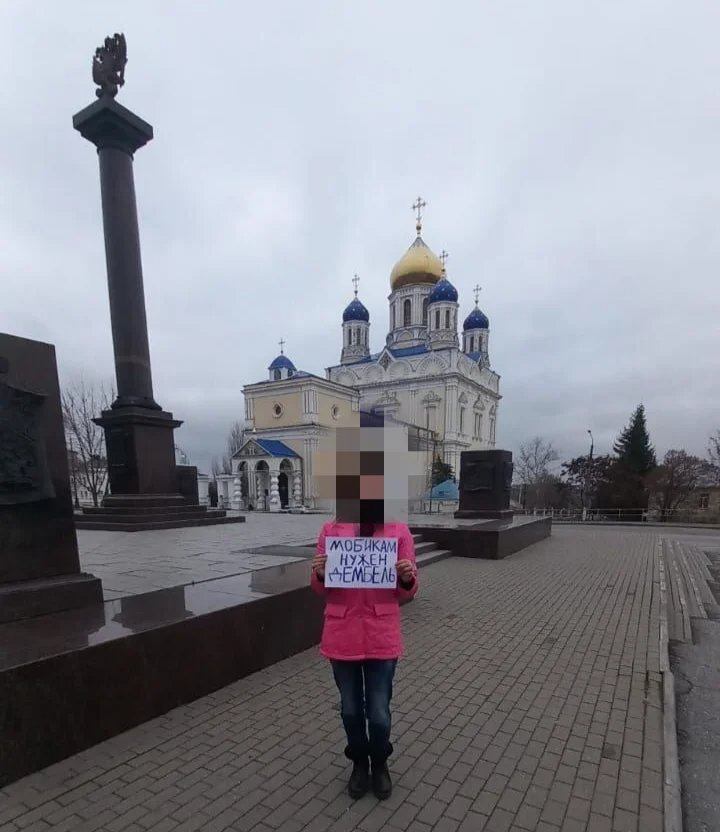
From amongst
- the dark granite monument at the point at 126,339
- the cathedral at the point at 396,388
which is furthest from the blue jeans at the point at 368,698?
the cathedral at the point at 396,388

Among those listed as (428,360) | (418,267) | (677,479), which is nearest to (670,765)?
(677,479)

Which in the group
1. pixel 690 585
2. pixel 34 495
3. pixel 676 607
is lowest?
pixel 690 585

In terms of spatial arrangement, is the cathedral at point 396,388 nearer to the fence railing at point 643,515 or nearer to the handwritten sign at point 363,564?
the fence railing at point 643,515

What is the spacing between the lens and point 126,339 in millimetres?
11047

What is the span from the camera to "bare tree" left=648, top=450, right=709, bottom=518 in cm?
3300

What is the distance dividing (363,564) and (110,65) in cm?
1388

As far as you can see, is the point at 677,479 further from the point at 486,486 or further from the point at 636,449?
the point at 486,486

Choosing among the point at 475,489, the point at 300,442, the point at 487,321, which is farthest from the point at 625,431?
the point at 475,489

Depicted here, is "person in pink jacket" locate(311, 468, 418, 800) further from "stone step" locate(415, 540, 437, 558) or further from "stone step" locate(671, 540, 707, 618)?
"stone step" locate(415, 540, 437, 558)

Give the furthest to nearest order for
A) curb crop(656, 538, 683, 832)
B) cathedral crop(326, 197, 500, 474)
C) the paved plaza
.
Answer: cathedral crop(326, 197, 500, 474)
the paved plaza
curb crop(656, 538, 683, 832)

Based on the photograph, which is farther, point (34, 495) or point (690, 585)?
point (690, 585)

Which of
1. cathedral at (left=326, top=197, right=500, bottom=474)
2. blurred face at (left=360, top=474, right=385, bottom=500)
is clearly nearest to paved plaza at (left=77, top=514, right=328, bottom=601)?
blurred face at (left=360, top=474, right=385, bottom=500)

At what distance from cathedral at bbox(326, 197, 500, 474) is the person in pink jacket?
44058 mm

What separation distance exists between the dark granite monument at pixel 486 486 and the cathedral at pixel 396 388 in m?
27.5
